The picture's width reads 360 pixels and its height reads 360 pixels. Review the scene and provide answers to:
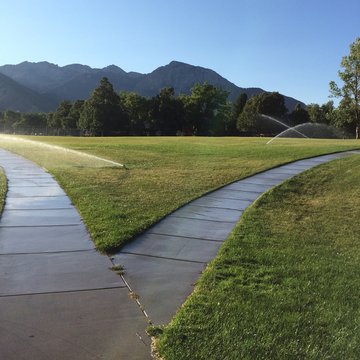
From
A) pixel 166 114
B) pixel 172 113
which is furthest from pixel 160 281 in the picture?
pixel 172 113

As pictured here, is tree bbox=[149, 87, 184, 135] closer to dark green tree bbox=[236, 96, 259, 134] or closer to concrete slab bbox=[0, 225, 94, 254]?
dark green tree bbox=[236, 96, 259, 134]

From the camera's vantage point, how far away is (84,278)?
189 inches

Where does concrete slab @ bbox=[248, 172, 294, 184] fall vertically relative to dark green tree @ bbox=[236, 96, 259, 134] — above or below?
below

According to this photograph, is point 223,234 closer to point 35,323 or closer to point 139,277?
point 139,277

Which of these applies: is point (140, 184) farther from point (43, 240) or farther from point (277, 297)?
point (277, 297)

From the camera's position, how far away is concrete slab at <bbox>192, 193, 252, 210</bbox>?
352 inches

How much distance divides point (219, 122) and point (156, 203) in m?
78.7

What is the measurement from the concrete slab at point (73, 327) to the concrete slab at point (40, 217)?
9.53ft

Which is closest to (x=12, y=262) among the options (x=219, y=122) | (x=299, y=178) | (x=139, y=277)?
(x=139, y=277)

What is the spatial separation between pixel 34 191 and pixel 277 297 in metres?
7.00

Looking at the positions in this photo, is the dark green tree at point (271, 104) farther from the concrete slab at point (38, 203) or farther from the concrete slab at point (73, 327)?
the concrete slab at point (73, 327)

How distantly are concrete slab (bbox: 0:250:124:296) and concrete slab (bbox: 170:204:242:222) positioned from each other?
2.55 meters

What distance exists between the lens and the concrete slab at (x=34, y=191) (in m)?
9.59

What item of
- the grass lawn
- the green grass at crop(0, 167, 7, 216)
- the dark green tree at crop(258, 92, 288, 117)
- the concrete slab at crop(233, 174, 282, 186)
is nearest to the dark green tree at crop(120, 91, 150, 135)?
the dark green tree at crop(258, 92, 288, 117)
